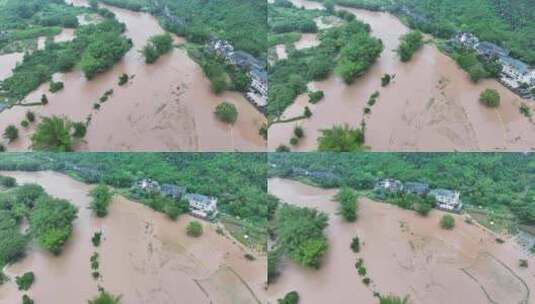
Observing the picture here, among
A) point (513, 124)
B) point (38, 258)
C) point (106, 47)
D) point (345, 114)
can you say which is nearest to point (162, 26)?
point (106, 47)

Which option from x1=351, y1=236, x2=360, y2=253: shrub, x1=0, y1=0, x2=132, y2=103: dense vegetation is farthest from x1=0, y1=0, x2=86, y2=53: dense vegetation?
x1=351, y1=236, x2=360, y2=253: shrub

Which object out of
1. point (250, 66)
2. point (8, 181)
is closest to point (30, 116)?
point (8, 181)

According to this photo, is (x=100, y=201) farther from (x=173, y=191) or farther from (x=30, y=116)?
(x=30, y=116)

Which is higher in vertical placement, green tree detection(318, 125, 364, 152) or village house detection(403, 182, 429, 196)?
green tree detection(318, 125, 364, 152)

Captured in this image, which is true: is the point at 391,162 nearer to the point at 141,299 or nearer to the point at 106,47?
the point at 141,299

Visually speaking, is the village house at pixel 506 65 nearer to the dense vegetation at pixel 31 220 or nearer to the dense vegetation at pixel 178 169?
the dense vegetation at pixel 178 169

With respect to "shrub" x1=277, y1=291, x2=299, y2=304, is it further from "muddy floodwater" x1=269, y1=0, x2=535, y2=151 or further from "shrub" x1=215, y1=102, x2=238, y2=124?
"shrub" x1=215, y1=102, x2=238, y2=124

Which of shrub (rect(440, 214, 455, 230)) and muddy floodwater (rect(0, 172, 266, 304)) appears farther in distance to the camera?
shrub (rect(440, 214, 455, 230))
